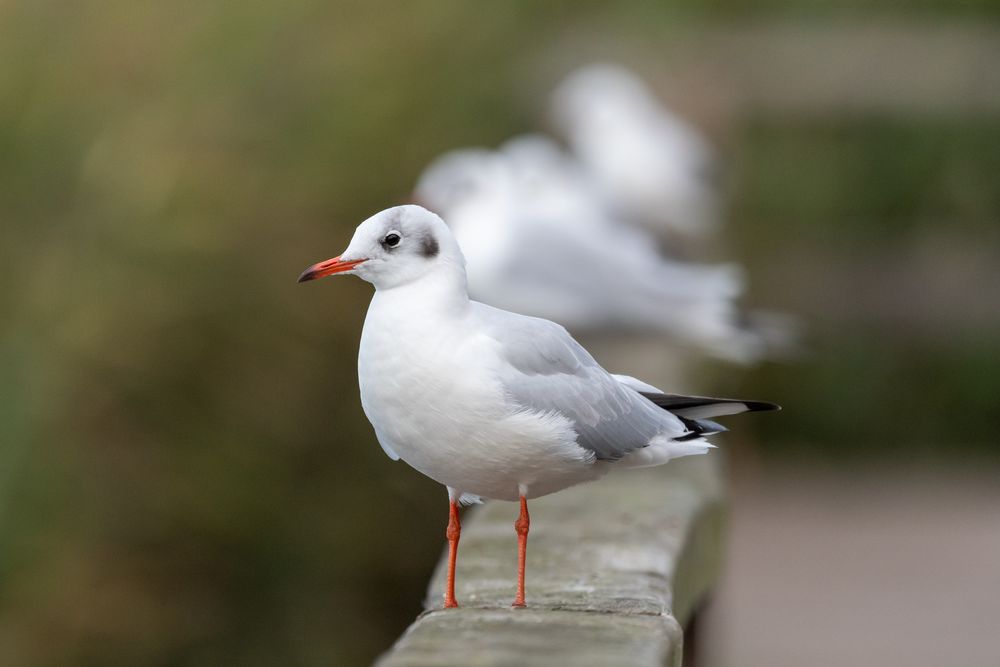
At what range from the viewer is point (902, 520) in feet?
22.7

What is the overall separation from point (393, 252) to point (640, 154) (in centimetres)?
586

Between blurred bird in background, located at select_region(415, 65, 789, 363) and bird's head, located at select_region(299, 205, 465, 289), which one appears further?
blurred bird in background, located at select_region(415, 65, 789, 363)

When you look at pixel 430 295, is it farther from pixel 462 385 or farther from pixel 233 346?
pixel 233 346

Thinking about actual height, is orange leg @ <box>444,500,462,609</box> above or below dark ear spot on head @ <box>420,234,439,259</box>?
below

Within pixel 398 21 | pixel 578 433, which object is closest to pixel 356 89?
pixel 398 21

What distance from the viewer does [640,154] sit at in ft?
26.8

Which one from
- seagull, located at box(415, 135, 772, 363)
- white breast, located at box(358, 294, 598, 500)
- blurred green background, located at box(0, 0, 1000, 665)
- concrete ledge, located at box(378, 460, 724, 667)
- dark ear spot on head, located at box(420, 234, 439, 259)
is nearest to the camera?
concrete ledge, located at box(378, 460, 724, 667)

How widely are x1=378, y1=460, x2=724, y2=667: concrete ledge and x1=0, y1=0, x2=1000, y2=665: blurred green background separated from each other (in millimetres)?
1201

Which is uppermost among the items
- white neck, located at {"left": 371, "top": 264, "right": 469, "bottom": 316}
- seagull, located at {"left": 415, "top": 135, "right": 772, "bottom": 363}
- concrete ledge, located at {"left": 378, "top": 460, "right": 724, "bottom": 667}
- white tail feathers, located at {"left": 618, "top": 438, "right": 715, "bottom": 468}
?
seagull, located at {"left": 415, "top": 135, "right": 772, "bottom": 363}

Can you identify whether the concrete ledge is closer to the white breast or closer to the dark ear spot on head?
the white breast

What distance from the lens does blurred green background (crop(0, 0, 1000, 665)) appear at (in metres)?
4.39

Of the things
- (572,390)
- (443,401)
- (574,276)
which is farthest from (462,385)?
(574,276)

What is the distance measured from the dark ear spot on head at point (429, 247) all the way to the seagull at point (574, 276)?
9.92 ft

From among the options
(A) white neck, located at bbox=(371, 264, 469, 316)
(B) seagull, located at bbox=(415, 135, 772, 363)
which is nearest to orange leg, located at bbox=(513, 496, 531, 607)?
(A) white neck, located at bbox=(371, 264, 469, 316)
